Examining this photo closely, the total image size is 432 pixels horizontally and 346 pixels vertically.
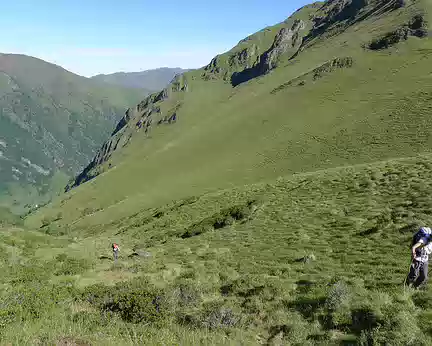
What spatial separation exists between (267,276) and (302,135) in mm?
70816

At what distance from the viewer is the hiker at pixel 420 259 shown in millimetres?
11578

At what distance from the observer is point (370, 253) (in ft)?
55.5

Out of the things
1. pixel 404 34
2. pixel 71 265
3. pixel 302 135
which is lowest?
pixel 71 265

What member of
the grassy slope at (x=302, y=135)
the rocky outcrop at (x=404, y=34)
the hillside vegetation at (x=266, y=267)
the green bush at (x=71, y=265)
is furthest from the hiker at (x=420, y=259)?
the rocky outcrop at (x=404, y=34)

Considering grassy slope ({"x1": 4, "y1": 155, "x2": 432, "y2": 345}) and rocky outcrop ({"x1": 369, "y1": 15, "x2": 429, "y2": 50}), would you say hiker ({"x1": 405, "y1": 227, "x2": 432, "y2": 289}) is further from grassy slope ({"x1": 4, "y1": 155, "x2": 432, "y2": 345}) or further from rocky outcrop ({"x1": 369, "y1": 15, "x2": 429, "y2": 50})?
rocky outcrop ({"x1": 369, "y1": 15, "x2": 429, "y2": 50})

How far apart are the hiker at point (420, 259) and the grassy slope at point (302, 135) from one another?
45832mm

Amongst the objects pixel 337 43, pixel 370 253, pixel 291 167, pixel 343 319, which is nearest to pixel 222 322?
pixel 343 319

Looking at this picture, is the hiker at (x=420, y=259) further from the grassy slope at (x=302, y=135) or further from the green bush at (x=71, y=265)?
the grassy slope at (x=302, y=135)

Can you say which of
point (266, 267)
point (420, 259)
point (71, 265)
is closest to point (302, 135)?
point (266, 267)

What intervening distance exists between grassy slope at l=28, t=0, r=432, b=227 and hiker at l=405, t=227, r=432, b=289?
4583 centimetres

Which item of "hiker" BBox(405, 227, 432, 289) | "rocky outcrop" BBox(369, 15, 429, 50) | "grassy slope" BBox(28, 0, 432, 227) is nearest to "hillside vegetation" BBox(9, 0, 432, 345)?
"hiker" BBox(405, 227, 432, 289)

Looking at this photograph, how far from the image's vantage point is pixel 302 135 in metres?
83.7

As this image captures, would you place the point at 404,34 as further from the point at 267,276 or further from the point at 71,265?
the point at 71,265

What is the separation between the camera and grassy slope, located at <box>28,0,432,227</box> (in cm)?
6606
